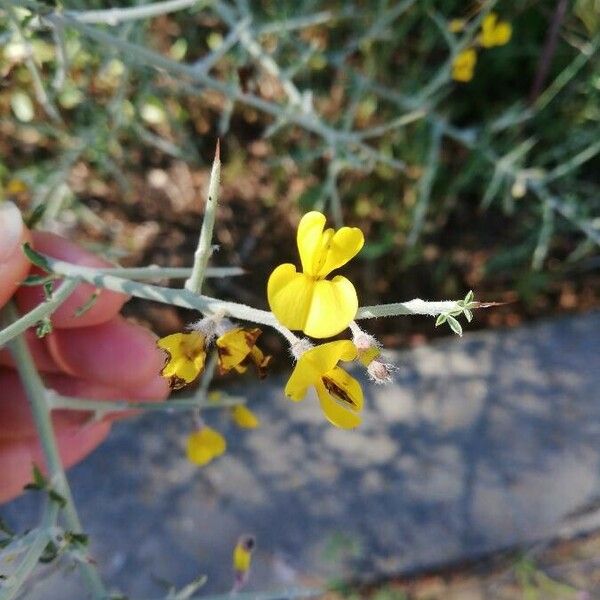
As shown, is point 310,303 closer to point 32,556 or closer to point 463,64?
point 32,556

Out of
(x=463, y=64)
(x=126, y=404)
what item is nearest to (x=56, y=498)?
(x=126, y=404)

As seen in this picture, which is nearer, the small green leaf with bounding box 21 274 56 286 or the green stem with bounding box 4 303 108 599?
the small green leaf with bounding box 21 274 56 286

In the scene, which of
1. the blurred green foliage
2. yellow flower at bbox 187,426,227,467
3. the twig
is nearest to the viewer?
the twig

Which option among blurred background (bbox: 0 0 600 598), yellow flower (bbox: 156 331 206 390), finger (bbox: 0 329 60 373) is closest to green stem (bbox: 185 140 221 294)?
yellow flower (bbox: 156 331 206 390)

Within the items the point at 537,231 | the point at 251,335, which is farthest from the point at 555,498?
the point at 251,335

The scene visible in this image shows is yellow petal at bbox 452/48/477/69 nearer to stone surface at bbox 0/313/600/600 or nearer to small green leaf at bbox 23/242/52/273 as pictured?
stone surface at bbox 0/313/600/600

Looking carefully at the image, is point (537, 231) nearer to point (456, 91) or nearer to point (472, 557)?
point (456, 91)
